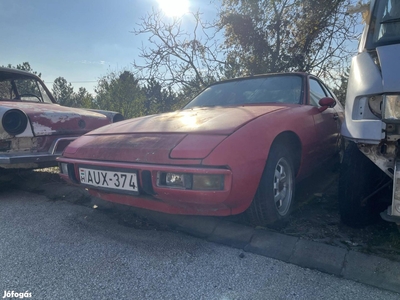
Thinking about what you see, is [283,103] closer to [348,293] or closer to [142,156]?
[142,156]

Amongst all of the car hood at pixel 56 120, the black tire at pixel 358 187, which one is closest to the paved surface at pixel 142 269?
the black tire at pixel 358 187

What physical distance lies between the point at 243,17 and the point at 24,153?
649 centimetres

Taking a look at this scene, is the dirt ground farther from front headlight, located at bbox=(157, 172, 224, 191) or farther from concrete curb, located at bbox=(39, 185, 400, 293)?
front headlight, located at bbox=(157, 172, 224, 191)

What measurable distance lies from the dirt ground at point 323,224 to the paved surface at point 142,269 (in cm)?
29

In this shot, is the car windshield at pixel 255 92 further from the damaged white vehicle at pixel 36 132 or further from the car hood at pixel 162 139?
the damaged white vehicle at pixel 36 132

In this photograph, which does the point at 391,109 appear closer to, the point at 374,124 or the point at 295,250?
the point at 374,124

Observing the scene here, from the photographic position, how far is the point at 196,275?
5.80ft

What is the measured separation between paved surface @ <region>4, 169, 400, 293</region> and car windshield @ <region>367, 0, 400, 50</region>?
1456mm

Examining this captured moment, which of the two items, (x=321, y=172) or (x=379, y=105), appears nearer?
(x=379, y=105)

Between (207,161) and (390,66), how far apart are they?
1208 mm

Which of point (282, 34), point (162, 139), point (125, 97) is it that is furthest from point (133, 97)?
point (162, 139)

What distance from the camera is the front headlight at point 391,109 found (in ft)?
5.38

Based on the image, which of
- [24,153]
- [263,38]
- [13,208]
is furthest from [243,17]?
[13,208]

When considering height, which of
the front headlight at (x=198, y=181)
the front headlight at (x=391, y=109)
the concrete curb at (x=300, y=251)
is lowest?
the concrete curb at (x=300, y=251)
